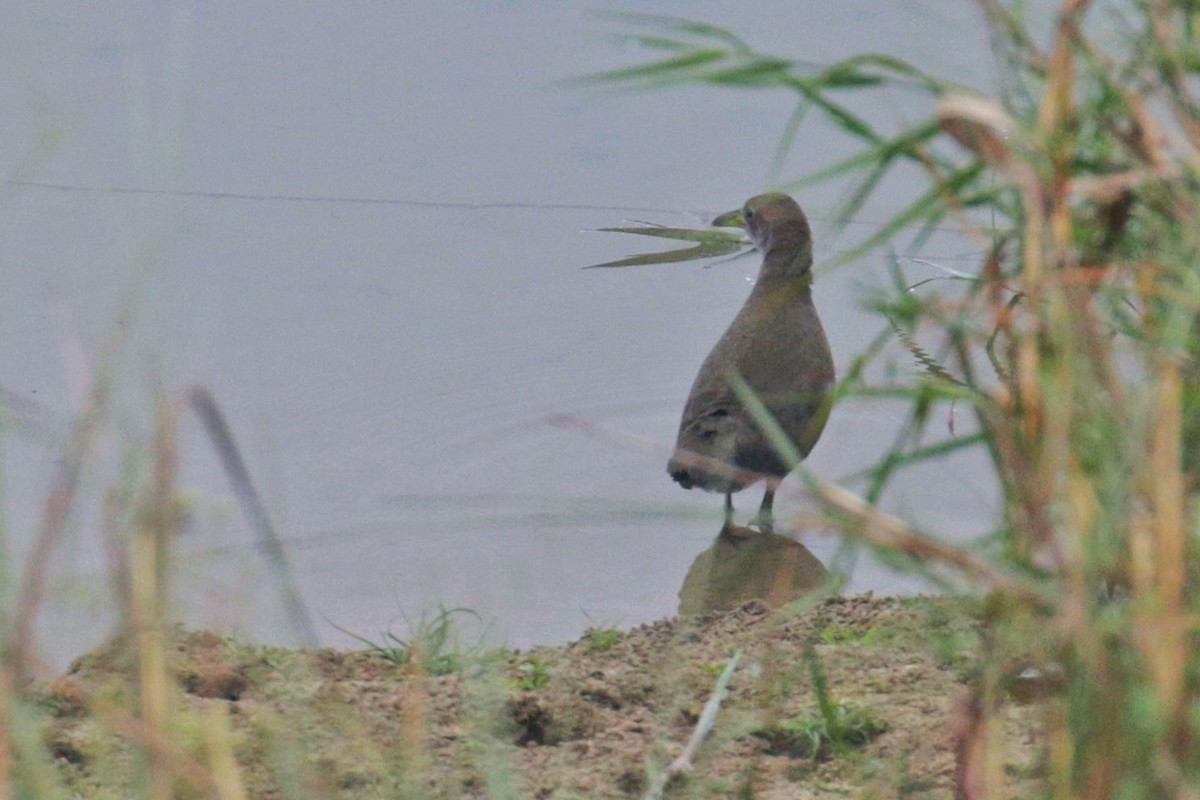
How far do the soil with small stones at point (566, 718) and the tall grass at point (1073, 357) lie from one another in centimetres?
30

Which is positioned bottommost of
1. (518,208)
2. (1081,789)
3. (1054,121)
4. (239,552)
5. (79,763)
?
(79,763)

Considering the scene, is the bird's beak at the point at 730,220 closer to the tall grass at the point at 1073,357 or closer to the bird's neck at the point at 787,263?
the bird's neck at the point at 787,263

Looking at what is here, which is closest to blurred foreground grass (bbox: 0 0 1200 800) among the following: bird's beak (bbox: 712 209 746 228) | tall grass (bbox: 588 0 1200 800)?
tall grass (bbox: 588 0 1200 800)

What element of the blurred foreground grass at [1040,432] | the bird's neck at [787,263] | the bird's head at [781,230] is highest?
the bird's head at [781,230]

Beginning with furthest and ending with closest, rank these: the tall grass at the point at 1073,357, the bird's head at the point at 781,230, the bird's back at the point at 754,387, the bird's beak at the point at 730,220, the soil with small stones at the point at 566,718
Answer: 1. the bird's beak at the point at 730,220
2. the bird's head at the point at 781,230
3. the bird's back at the point at 754,387
4. the soil with small stones at the point at 566,718
5. the tall grass at the point at 1073,357

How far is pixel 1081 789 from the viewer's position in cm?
150

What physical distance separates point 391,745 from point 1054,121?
1533 mm

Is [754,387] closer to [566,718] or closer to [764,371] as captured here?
[764,371]

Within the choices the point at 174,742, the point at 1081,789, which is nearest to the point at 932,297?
the point at 1081,789

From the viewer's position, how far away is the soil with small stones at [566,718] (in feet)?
7.17

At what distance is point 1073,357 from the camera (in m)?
1.50

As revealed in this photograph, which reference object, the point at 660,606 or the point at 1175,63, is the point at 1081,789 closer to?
the point at 1175,63

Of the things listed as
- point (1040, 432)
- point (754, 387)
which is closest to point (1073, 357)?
point (1040, 432)

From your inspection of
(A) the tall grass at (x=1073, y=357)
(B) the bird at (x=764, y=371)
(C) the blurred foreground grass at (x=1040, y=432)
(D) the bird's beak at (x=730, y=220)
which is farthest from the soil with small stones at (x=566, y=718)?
(D) the bird's beak at (x=730, y=220)
